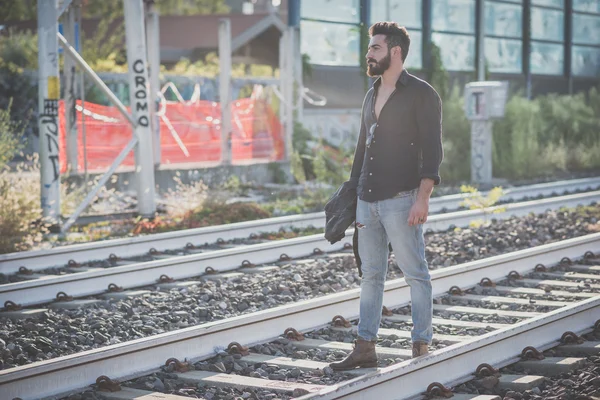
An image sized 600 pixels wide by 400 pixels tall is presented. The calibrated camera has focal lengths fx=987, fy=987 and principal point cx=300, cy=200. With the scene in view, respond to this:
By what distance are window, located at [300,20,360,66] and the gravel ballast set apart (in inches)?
590

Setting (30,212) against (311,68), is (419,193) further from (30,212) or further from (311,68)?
(311,68)

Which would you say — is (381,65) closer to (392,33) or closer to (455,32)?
(392,33)

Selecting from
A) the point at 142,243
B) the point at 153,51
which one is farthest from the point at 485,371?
the point at 153,51

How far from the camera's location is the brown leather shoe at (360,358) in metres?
6.06

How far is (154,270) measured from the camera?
965cm

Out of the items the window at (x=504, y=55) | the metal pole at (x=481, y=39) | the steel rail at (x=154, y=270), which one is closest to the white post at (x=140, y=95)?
the steel rail at (x=154, y=270)

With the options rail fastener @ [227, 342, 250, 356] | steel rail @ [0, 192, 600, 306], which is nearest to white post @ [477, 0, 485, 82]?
steel rail @ [0, 192, 600, 306]

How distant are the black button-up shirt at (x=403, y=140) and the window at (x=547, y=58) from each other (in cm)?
3030

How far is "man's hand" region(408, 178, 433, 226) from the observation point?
5773 millimetres

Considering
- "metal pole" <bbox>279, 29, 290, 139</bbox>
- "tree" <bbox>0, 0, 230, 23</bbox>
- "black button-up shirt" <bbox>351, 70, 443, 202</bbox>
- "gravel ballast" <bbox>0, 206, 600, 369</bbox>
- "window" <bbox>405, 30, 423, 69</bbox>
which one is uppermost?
"tree" <bbox>0, 0, 230, 23</bbox>

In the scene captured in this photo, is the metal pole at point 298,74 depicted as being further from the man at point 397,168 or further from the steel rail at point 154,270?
the man at point 397,168

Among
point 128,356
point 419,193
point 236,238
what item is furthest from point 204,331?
point 236,238

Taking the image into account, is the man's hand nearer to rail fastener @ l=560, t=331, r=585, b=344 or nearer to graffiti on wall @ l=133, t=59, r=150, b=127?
rail fastener @ l=560, t=331, r=585, b=344

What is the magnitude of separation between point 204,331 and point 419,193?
182 centimetres
